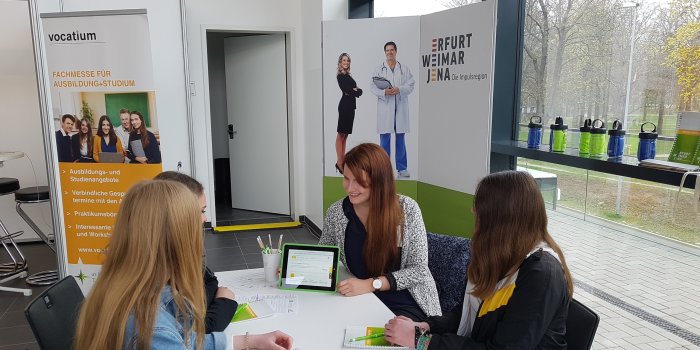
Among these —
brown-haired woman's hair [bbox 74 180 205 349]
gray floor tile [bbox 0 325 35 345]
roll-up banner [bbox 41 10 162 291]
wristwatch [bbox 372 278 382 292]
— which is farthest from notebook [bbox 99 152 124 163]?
brown-haired woman's hair [bbox 74 180 205 349]

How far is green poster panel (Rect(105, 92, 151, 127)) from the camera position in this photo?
3357 millimetres

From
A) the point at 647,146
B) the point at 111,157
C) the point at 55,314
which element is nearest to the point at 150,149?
the point at 111,157

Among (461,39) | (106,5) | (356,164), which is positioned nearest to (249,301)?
(356,164)

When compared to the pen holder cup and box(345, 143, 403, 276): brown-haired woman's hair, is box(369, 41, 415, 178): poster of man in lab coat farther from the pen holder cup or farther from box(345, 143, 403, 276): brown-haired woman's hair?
the pen holder cup

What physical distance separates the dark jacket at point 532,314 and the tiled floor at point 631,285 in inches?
44.3

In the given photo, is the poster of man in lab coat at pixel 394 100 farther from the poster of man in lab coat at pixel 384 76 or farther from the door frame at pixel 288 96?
the door frame at pixel 288 96

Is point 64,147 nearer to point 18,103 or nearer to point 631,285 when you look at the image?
point 18,103

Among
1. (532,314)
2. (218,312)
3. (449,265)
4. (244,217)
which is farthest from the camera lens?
(244,217)

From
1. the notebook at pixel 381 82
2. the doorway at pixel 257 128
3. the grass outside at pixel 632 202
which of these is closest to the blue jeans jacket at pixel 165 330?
the grass outside at pixel 632 202

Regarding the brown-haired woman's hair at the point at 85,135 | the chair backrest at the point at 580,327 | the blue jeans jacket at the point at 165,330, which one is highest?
the brown-haired woman's hair at the point at 85,135

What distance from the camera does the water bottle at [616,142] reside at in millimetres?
2248

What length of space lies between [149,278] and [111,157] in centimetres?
252

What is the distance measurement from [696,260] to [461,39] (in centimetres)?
185

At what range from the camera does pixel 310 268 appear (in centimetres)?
191
